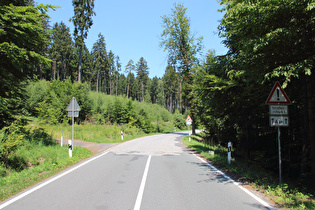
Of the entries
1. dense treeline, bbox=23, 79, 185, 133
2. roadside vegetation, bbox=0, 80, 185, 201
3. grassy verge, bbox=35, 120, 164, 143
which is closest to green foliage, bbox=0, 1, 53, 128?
roadside vegetation, bbox=0, 80, 185, 201

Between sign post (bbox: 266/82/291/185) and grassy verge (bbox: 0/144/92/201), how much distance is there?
309 inches

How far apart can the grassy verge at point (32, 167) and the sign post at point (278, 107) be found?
7.86m

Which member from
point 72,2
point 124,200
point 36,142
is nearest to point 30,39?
point 36,142

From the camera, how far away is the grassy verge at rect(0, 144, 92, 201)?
6398 millimetres

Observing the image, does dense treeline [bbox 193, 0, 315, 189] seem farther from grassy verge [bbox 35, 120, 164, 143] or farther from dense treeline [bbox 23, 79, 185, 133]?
dense treeline [bbox 23, 79, 185, 133]

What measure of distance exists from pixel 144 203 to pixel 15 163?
679cm

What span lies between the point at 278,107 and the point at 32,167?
10274 millimetres

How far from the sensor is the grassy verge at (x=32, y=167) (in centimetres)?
640

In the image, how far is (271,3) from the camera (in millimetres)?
5457

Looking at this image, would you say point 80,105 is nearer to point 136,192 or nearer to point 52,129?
point 52,129

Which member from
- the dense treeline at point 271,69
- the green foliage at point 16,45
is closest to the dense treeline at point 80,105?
the green foliage at point 16,45

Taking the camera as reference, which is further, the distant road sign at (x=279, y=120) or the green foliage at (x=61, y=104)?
the green foliage at (x=61, y=104)

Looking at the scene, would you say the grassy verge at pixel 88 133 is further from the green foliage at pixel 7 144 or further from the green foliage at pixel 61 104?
the green foliage at pixel 7 144

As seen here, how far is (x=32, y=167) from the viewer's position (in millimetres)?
9609
